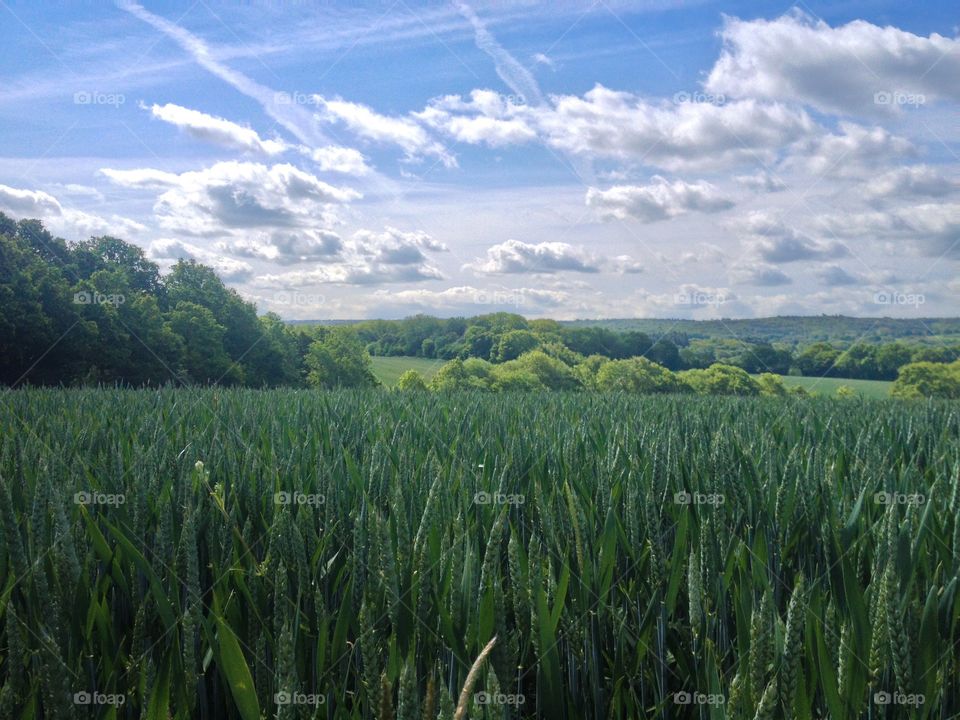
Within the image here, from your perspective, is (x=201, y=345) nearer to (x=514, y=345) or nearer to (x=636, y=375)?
(x=514, y=345)

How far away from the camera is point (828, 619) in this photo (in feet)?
4.97

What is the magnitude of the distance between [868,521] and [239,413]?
558 centimetres

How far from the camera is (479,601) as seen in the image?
1709 mm

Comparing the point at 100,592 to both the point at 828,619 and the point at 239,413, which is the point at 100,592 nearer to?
the point at 828,619

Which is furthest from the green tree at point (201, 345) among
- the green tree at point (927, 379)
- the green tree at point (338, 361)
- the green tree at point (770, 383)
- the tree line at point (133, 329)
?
the green tree at point (927, 379)

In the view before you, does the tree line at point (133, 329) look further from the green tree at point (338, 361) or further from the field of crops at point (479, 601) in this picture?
the field of crops at point (479, 601)

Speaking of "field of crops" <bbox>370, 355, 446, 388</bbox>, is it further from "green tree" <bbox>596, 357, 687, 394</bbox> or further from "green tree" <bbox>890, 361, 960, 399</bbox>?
"green tree" <bbox>890, 361, 960, 399</bbox>

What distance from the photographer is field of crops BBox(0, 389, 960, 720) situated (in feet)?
4.23

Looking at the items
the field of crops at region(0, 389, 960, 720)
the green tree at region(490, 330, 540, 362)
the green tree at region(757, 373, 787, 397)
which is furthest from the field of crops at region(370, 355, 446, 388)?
the field of crops at region(0, 389, 960, 720)

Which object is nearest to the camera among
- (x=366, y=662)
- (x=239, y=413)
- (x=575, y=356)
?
(x=366, y=662)

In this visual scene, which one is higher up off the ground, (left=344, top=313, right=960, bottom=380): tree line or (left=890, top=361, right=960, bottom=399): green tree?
(left=344, top=313, right=960, bottom=380): tree line

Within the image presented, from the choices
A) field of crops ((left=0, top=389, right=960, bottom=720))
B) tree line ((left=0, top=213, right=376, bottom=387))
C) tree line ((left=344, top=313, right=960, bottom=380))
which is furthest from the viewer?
tree line ((left=344, top=313, right=960, bottom=380))

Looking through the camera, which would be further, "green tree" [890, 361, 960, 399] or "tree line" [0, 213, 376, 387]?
"green tree" [890, 361, 960, 399]

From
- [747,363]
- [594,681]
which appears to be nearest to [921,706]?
[594,681]
